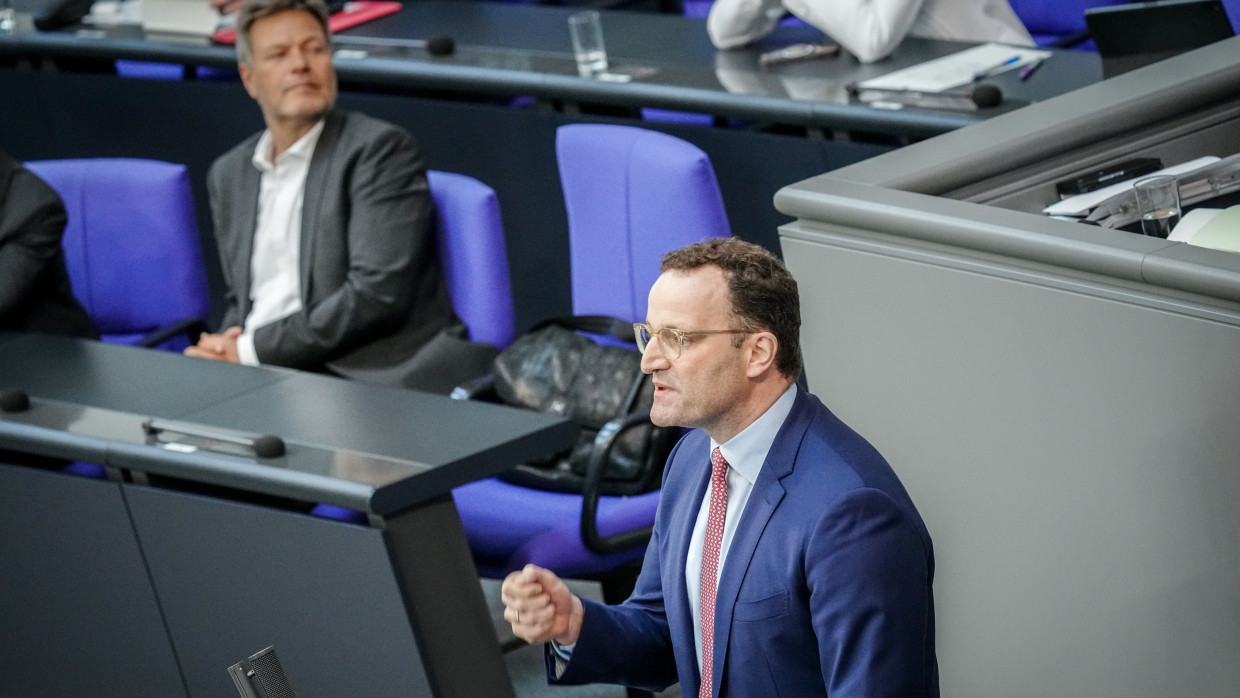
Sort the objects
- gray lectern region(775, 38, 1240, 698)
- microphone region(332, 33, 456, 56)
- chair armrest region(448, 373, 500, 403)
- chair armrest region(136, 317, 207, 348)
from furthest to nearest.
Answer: microphone region(332, 33, 456, 56)
chair armrest region(136, 317, 207, 348)
chair armrest region(448, 373, 500, 403)
gray lectern region(775, 38, 1240, 698)

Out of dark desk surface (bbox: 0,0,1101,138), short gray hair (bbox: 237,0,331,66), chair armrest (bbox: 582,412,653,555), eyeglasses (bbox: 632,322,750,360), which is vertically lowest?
chair armrest (bbox: 582,412,653,555)

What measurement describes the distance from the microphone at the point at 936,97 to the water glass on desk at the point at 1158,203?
3.61 feet

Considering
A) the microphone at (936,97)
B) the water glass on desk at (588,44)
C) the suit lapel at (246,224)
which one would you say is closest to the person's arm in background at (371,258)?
the suit lapel at (246,224)

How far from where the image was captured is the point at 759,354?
6.18 ft

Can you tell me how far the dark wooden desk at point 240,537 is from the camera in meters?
2.49

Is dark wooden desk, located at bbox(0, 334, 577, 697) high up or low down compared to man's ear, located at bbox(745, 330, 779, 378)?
down

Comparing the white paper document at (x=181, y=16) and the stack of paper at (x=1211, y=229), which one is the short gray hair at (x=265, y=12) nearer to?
the white paper document at (x=181, y=16)

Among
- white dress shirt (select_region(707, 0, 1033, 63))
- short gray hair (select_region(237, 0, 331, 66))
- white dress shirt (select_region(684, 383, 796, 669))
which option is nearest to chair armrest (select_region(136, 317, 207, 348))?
short gray hair (select_region(237, 0, 331, 66))

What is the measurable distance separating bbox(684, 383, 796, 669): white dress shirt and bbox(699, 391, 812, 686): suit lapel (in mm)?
14

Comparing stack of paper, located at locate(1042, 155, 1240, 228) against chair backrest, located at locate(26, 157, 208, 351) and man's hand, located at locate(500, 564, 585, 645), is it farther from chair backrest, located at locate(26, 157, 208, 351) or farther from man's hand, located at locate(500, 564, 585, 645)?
chair backrest, located at locate(26, 157, 208, 351)

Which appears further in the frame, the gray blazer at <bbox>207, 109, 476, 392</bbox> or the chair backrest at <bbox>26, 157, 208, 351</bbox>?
the chair backrest at <bbox>26, 157, 208, 351</bbox>

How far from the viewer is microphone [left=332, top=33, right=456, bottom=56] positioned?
4664mm

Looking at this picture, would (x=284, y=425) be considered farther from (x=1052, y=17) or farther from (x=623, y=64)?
(x=1052, y=17)

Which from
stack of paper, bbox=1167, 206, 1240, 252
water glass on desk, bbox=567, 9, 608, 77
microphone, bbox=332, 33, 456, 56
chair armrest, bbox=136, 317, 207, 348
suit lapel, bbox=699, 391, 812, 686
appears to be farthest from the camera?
microphone, bbox=332, 33, 456, 56
